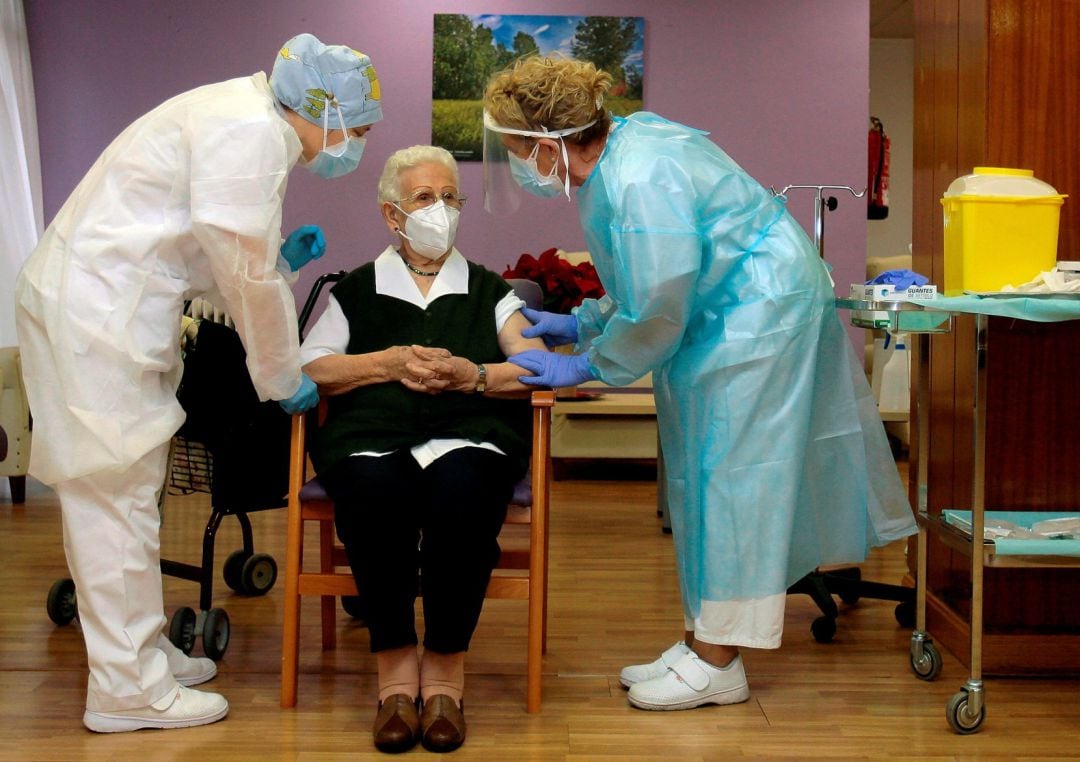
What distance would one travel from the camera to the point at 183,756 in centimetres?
215

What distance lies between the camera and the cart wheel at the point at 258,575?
10.8 feet

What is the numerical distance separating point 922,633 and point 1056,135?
116cm

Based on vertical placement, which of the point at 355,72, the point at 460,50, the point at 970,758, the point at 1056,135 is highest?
the point at 460,50

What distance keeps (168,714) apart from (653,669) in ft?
3.34

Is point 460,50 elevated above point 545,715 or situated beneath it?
elevated above

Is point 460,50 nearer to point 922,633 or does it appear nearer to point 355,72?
point 355,72

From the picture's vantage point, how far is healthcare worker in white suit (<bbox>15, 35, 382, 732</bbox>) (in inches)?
84.1

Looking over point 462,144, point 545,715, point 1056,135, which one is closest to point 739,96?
point 462,144

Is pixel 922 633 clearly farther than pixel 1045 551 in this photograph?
Yes

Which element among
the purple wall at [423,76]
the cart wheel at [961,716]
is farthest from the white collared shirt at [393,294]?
the purple wall at [423,76]

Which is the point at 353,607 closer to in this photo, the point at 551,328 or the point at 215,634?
the point at 215,634

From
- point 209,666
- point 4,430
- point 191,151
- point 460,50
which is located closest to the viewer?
point 191,151

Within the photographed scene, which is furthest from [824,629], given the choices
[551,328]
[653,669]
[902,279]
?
[551,328]

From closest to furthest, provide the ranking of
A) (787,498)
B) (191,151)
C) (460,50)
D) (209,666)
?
(191,151), (787,498), (209,666), (460,50)
